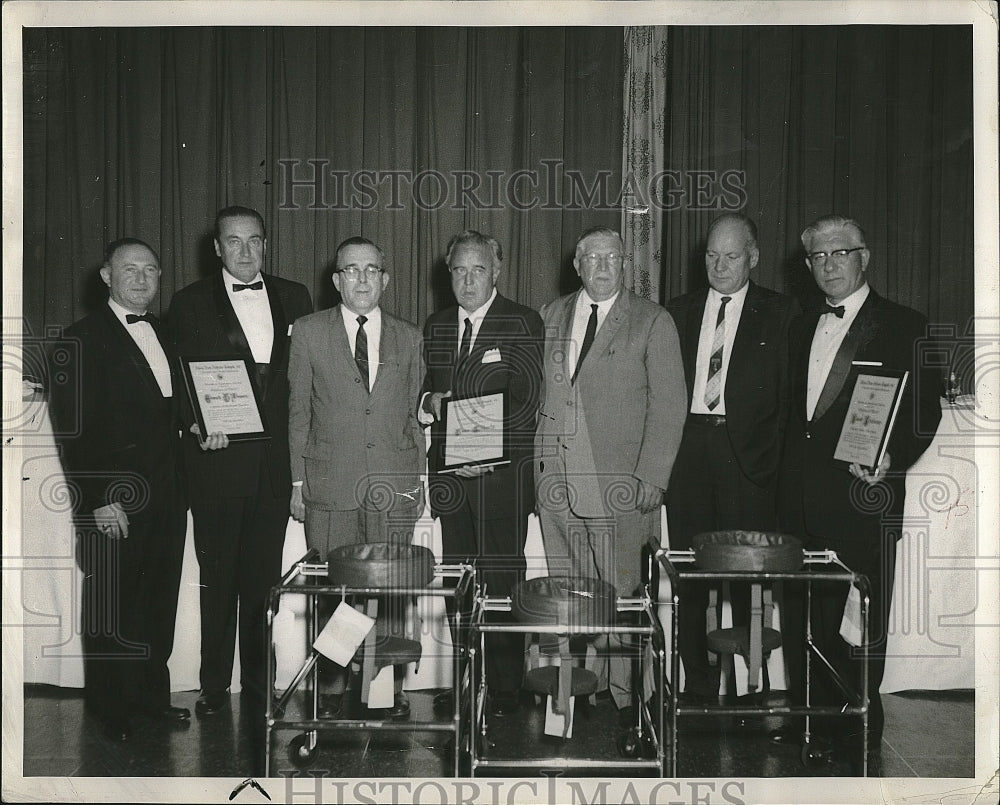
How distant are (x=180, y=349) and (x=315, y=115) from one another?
1595 mm

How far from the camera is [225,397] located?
12.1 feet

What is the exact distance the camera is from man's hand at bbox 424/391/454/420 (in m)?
3.78

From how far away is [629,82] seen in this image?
467 cm

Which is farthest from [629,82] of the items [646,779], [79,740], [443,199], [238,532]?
[79,740]

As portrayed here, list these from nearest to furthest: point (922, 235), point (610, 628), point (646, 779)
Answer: point (610, 628), point (646, 779), point (922, 235)

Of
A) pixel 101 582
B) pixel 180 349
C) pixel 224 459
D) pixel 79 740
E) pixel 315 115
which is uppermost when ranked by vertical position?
pixel 315 115

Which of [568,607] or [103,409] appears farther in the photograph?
[103,409]

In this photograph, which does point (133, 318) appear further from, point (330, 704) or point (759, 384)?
point (759, 384)

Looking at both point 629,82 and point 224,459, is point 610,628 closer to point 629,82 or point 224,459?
point 224,459

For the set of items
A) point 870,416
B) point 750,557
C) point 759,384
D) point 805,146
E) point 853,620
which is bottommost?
point 853,620

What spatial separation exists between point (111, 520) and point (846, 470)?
116 inches

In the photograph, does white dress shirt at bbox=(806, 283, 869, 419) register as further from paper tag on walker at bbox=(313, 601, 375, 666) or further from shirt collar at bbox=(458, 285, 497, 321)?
paper tag on walker at bbox=(313, 601, 375, 666)

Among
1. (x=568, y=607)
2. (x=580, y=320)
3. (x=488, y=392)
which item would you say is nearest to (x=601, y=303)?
(x=580, y=320)

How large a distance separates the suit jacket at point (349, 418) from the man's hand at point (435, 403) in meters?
0.05
